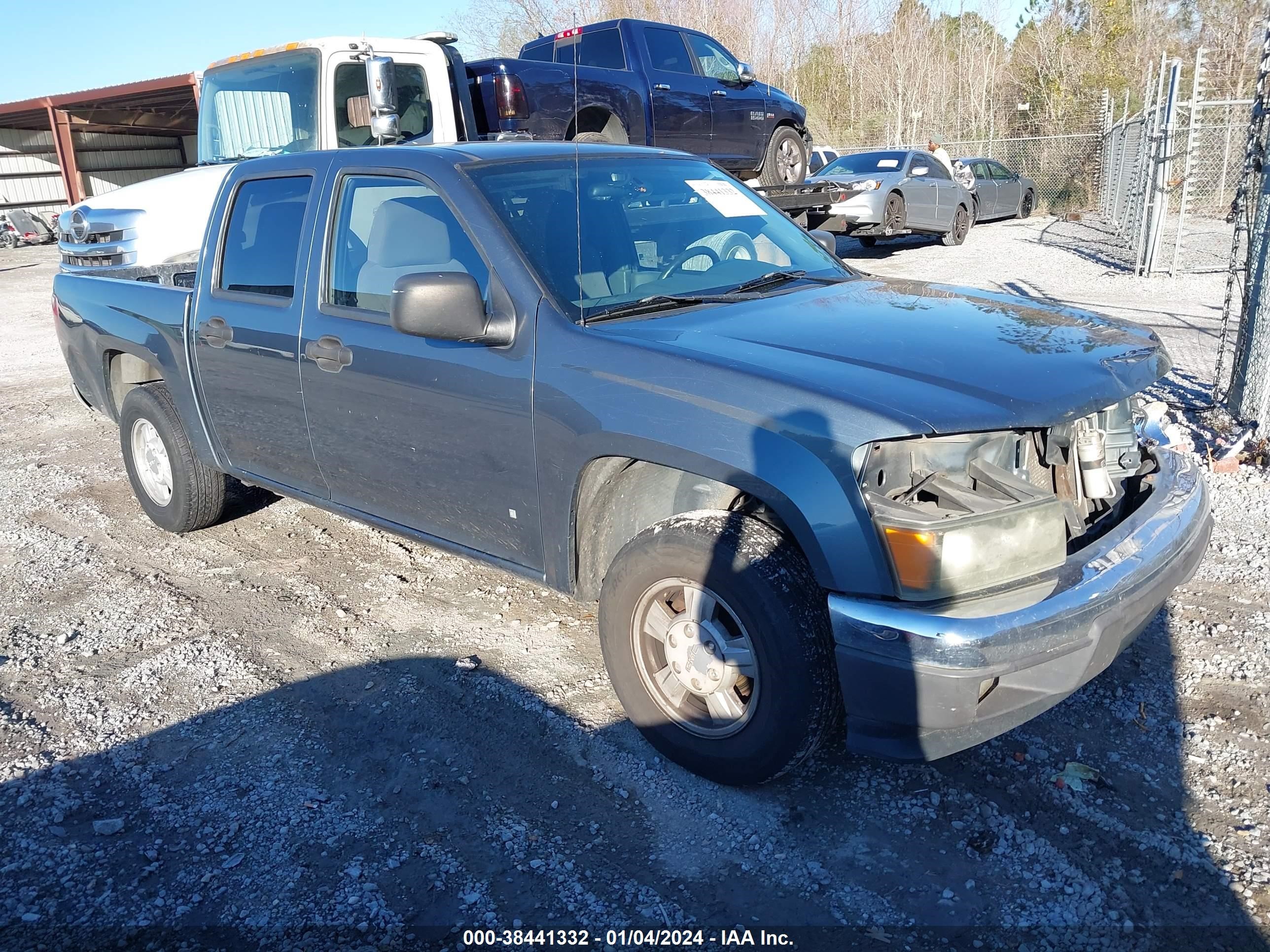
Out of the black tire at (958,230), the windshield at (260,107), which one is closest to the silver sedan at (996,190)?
the black tire at (958,230)

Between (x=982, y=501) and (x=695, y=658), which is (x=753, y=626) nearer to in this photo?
(x=695, y=658)

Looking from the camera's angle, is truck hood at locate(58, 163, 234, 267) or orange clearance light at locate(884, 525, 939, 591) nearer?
orange clearance light at locate(884, 525, 939, 591)

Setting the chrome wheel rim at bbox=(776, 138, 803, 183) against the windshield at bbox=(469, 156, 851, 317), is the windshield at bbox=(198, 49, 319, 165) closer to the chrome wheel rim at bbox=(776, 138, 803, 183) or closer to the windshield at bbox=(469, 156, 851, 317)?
the windshield at bbox=(469, 156, 851, 317)

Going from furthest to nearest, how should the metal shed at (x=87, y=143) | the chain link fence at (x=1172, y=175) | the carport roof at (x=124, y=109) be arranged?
the metal shed at (x=87, y=143) < the carport roof at (x=124, y=109) < the chain link fence at (x=1172, y=175)

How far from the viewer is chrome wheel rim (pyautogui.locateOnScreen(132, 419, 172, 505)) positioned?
5.36m

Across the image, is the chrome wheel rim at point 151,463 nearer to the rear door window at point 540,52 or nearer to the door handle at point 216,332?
the door handle at point 216,332

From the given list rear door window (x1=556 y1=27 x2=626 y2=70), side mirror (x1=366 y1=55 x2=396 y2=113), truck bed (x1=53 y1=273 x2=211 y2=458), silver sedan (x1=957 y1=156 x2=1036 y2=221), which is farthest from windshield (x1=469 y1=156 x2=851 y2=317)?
silver sedan (x1=957 y1=156 x2=1036 y2=221)

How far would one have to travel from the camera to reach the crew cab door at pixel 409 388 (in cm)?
338

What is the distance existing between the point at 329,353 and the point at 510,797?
6.15 feet

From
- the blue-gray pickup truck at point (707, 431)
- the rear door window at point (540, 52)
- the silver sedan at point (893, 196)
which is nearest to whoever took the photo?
the blue-gray pickup truck at point (707, 431)

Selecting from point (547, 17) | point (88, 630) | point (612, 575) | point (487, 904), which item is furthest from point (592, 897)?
point (547, 17)

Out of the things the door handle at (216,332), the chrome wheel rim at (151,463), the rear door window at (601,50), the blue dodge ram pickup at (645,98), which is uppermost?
the rear door window at (601,50)

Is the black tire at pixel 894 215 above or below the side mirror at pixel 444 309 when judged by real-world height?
below

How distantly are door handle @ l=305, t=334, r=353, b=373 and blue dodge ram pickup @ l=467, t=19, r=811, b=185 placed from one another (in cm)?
501
